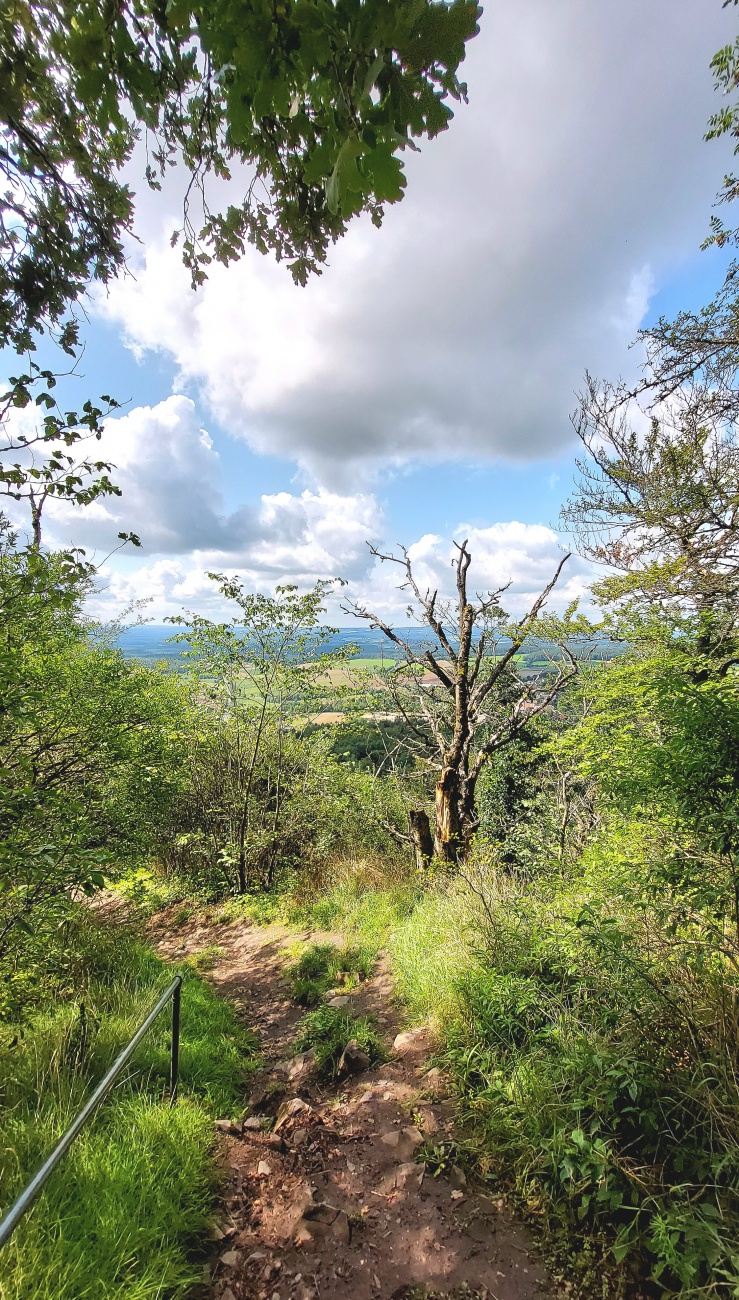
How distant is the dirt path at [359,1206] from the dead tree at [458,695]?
12.6 feet

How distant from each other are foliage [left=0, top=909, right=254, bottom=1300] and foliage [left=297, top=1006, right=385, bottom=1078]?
1.84 ft

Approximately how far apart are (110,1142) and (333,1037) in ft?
6.44

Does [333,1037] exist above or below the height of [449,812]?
below

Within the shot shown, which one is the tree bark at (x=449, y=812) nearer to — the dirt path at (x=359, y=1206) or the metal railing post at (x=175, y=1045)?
the dirt path at (x=359, y=1206)

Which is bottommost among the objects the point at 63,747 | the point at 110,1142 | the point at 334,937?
the point at 334,937

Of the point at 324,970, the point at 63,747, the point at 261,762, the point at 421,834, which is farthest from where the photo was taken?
the point at 261,762

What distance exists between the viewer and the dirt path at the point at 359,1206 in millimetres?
1997

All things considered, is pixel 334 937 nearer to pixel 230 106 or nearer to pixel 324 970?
pixel 324 970

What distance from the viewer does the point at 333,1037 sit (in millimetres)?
3809

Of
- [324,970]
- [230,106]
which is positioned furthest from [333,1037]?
[230,106]

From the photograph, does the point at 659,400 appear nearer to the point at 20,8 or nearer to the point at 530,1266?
the point at 20,8

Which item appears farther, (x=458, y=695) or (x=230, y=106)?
(x=458, y=695)

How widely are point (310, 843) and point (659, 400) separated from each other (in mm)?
9714

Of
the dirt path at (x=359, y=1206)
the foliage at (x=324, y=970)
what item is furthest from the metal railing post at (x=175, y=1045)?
the foliage at (x=324, y=970)
